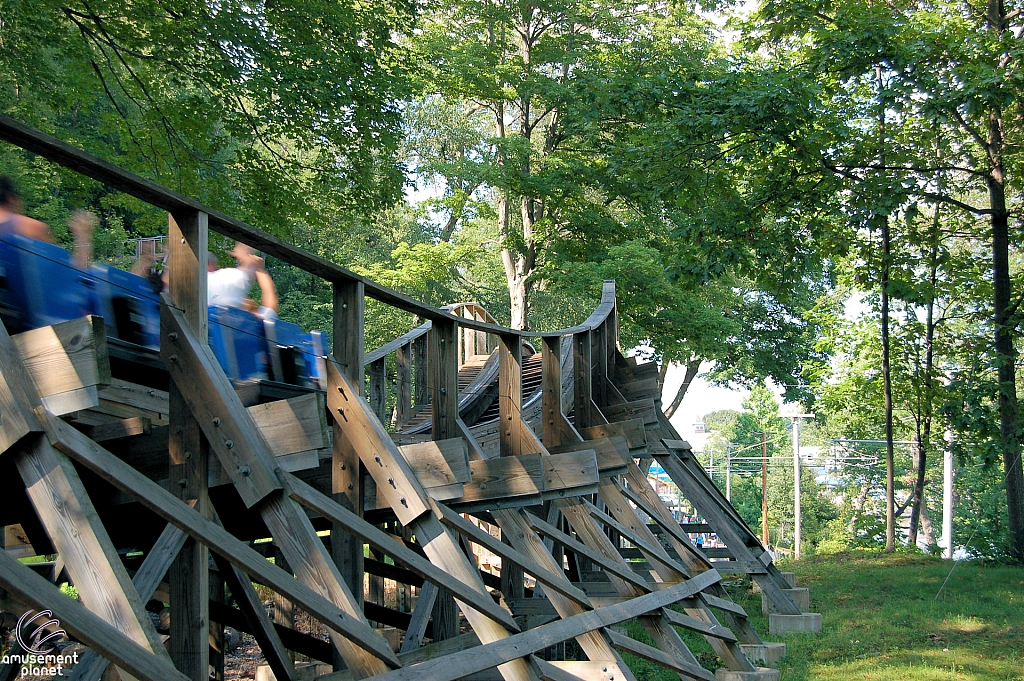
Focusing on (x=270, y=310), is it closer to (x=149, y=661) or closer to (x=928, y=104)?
(x=149, y=661)

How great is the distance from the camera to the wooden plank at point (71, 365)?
138 inches

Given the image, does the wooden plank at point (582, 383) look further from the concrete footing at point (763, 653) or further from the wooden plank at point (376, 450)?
the wooden plank at point (376, 450)

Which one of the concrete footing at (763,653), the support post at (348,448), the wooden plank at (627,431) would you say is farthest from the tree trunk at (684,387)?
the support post at (348,448)

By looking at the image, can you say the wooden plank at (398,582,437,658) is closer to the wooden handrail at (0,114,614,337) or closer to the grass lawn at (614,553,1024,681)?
the wooden handrail at (0,114,614,337)

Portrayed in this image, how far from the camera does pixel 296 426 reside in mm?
4387

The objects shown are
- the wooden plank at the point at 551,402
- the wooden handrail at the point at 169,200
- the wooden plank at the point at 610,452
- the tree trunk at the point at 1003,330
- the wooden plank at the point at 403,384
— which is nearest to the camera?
the wooden handrail at the point at 169,200

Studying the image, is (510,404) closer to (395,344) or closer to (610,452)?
(610,452)

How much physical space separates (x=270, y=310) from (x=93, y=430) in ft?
9.86

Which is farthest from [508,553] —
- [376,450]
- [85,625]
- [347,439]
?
[85,625]

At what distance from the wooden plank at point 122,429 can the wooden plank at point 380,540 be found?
79cm

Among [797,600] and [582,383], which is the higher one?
[582,383]

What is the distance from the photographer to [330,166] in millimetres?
14156

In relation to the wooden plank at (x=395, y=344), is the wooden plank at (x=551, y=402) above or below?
below

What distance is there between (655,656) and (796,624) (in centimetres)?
553
